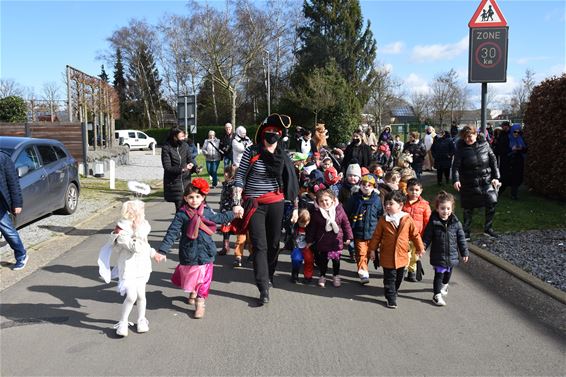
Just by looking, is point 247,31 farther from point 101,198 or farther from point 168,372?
point 168,372

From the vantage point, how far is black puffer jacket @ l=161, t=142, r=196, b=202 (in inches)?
295

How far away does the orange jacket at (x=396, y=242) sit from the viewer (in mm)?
5168

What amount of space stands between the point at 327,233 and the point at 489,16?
4574 millimetres

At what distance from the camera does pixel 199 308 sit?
481 cm

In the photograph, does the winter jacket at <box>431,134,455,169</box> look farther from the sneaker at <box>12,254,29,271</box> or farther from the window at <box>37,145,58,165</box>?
the sneaker at <box>12,254,29,271</box>

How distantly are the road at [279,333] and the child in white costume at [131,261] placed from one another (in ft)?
0.64

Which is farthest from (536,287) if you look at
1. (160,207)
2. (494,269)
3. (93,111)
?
(93,111)

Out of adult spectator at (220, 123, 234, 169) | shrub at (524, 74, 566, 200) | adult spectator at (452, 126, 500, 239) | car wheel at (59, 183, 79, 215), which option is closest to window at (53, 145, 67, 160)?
car wheel at (59, 183, 79, 215)

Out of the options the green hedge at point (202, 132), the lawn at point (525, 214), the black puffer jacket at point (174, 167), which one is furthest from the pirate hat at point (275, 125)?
the green hedge at point (202, 132)

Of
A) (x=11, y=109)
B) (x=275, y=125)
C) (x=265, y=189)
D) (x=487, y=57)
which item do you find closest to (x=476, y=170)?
(x=487, y=57)

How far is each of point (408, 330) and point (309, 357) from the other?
1.07 metres

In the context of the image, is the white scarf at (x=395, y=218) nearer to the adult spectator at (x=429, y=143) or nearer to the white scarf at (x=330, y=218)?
the white scarf at (x=330, y=218)

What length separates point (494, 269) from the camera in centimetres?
647

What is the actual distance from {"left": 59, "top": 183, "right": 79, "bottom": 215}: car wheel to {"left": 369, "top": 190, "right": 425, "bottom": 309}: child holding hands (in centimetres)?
729
